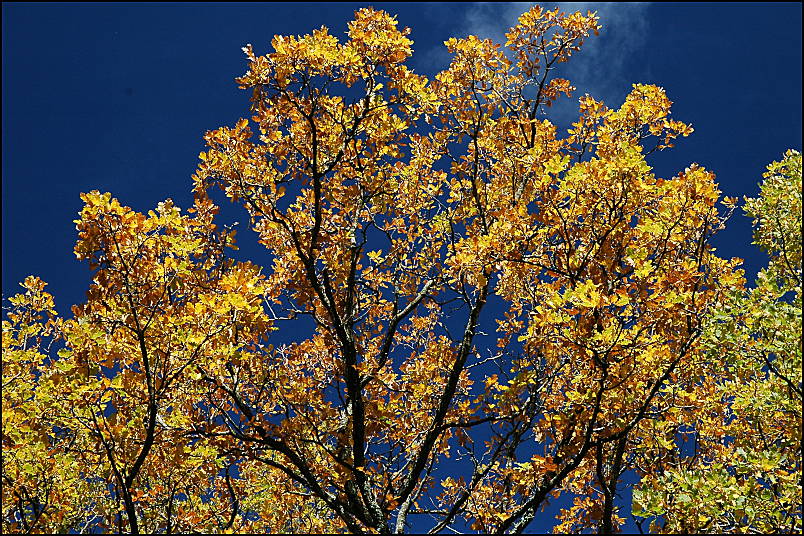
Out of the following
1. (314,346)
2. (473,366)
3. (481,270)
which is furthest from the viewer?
(314,346)

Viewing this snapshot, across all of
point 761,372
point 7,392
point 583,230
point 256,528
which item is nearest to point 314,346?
point 256,528

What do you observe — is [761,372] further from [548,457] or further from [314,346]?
[314,346]

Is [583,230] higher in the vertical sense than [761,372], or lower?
higher

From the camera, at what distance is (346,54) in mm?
8062

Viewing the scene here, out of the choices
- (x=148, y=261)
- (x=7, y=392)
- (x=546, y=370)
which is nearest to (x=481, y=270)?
(x=546, y=370)

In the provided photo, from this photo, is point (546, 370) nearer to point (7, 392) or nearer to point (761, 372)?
point (761, 372)

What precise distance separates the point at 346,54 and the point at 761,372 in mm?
6286

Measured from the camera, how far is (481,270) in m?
8.91

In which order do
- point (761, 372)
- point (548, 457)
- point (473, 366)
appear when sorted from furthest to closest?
point (473, 366) < point (548, 457) < point (761, 372)

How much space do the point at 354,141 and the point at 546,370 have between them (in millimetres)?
4592

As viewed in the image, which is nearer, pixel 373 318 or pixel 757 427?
pixel 757 427

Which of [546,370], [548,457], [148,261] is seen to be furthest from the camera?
[546,370]

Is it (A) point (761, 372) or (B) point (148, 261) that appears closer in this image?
(A) point (761, 372)

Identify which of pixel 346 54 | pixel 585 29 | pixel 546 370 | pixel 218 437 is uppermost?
pixel 585 29
